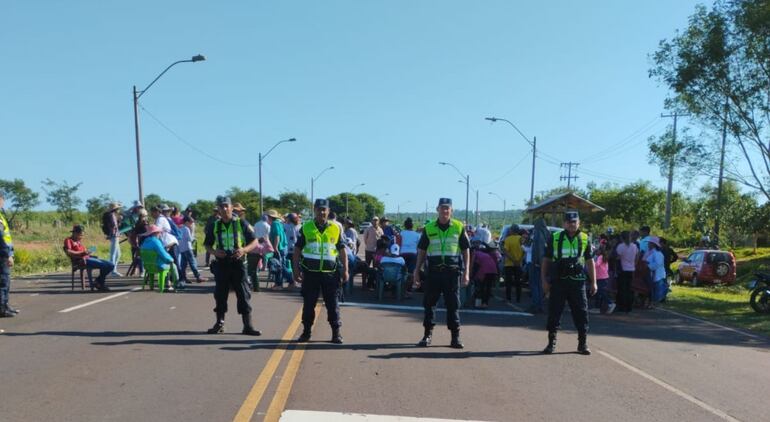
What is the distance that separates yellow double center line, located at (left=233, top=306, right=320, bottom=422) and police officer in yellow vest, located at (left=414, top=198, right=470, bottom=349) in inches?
69.6

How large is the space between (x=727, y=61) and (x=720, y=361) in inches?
471

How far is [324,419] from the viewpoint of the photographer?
16.9 feet

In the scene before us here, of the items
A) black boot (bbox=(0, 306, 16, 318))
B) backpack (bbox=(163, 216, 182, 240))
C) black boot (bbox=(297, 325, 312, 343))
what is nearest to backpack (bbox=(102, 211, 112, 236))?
backpack (bbox=(163, 216, 182, 240))

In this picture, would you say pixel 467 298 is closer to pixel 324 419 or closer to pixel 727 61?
pixel 324 419

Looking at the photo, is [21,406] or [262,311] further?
[262,311]

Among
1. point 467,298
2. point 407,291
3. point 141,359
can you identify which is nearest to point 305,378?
point 141,359

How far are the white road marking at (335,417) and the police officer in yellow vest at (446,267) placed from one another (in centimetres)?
309

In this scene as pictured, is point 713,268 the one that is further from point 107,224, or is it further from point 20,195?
point 20,195

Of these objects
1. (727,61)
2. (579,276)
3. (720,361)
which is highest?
(727,61)

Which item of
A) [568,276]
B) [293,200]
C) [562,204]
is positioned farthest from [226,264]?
[293,200]

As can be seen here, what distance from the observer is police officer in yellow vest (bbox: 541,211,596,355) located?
8.44 m

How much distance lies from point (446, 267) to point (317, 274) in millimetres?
1710

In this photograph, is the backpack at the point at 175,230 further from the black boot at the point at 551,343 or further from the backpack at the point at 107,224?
the black boot at the point at 551,343

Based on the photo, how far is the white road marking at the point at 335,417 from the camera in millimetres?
5160
